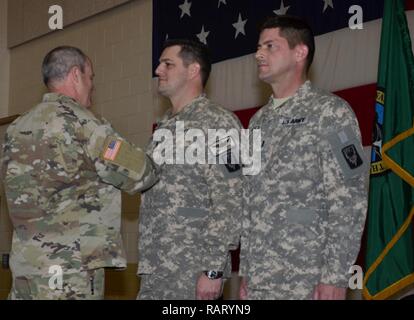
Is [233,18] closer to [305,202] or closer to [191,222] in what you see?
[191,222]

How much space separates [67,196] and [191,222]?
22.7 inches

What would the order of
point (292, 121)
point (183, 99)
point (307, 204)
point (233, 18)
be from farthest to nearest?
point (233, 18) < point (183, 99) < point (292, 121) < point (307, 204)

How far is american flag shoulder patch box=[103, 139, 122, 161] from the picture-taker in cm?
285

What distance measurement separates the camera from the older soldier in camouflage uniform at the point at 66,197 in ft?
9.29

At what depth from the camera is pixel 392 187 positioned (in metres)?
3.37

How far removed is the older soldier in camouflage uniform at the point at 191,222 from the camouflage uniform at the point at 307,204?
0.22 metres

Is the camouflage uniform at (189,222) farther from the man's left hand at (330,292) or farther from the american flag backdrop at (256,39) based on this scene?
the american flag backdrop at (256,39)

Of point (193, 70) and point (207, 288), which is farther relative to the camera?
point (193, 70)

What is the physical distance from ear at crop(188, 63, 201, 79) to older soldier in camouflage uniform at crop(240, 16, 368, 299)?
0.66 m

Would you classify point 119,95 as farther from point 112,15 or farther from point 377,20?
point 377,20

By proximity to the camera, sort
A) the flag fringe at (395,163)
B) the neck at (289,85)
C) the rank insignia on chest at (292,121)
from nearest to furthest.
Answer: the rank insignia on chest at (292,121) → the neck at (289,85) → the flag fringe at (395,163)

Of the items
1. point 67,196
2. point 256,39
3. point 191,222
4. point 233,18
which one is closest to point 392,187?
point 191,222

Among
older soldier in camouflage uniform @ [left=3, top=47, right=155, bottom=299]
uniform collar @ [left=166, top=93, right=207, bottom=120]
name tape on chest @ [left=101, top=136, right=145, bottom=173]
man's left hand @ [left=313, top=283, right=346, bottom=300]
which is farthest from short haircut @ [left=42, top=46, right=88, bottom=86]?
man's left hand @ [left=313, top=283, right=346, bottom=300]

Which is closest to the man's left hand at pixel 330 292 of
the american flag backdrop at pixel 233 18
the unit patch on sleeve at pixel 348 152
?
the unit patch on sleeve at pixel 348 152
